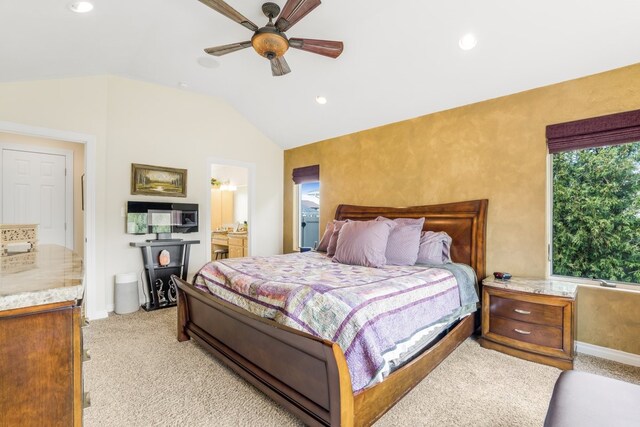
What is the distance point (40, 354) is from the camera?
796mm

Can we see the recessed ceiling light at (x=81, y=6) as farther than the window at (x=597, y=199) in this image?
No

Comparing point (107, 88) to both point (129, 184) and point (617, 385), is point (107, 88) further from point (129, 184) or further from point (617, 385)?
point (617, 385)

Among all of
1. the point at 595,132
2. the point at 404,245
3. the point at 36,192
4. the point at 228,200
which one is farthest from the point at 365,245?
the point at 228,200

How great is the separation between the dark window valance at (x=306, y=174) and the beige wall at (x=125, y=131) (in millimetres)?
790

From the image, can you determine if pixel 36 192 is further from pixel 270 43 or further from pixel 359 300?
pixel 359 300

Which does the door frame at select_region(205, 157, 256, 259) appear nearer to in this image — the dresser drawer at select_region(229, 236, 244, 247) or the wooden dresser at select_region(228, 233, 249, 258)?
the wooden dresser at select_region(228, 233, 249, 258)

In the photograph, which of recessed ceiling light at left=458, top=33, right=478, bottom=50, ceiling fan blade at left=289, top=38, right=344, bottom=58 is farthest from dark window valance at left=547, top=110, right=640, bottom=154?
ceiling fan blade at left=289, top=38, right=344, bottom=58

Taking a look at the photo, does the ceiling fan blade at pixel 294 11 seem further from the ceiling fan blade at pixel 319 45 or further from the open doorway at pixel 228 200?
the open doorway at pixel 228 200

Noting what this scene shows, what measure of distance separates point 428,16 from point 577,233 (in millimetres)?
2413

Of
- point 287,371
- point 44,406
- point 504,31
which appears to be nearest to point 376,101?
point 504,31

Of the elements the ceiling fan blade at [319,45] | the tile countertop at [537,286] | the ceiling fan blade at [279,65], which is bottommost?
the tile countertop at [537,286]

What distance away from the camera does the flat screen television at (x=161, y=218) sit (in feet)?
13.1

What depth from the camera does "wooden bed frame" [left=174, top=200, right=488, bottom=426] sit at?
154 cm

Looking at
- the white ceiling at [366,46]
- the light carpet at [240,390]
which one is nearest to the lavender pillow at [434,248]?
the light carpet at [240,390]
